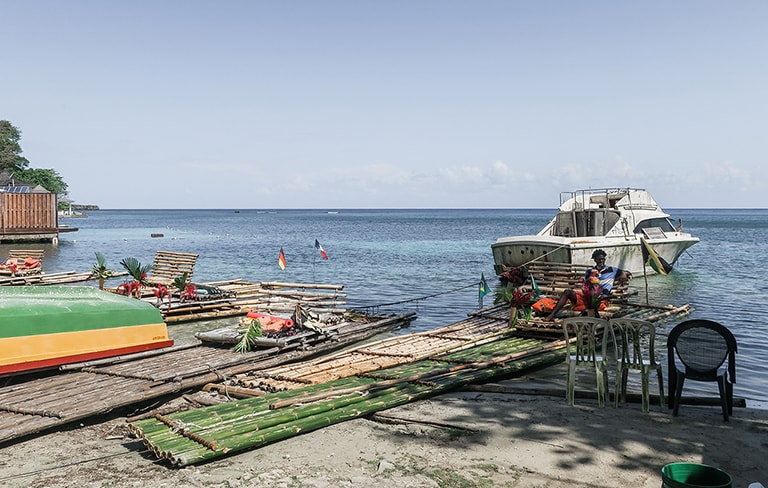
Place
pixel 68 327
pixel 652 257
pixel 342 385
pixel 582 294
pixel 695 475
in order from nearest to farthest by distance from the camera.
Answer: pixel 695 475 < pixel 342 385 < pixel 68 327 < pixel 582 294 < pixel 652 257

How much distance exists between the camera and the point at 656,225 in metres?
31.6

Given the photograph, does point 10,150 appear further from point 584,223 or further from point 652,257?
point 652,257

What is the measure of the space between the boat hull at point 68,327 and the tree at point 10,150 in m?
100

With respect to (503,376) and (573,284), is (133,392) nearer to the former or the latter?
(503,376)

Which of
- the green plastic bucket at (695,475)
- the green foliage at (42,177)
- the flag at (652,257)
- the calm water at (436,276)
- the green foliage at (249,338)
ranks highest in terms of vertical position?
the green foliage at (42,177)

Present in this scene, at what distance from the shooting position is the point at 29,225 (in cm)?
5159

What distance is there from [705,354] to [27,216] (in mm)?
55961

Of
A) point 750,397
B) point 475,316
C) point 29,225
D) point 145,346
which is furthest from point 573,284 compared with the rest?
point 29,225

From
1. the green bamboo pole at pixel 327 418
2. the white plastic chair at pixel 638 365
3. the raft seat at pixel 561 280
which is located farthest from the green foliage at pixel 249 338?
the raft seat at pixel 561 280

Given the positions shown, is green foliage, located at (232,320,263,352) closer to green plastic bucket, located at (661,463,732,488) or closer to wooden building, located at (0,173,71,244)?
green plastic bucket, located at (661,463,732,488)

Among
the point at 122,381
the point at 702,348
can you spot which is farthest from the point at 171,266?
the point at 702,348

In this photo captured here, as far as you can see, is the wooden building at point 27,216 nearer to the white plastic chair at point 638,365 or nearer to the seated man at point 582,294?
the seated man at point 582,294

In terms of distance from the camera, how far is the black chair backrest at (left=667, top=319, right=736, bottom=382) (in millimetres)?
7602

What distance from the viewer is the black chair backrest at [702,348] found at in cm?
760
